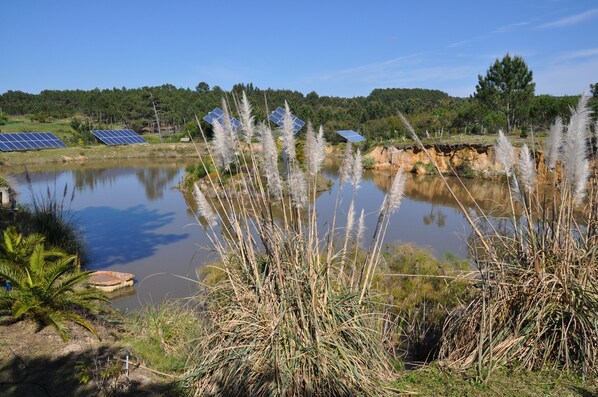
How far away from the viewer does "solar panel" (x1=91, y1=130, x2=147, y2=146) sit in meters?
37.3

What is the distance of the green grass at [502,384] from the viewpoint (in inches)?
120

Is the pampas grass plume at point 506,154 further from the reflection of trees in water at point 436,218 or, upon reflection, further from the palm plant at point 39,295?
the reflection of trees in water at point 436,218

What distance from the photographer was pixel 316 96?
62875 millimetres

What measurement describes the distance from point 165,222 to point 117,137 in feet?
93.4

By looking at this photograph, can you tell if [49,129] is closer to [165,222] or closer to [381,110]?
[381,110]

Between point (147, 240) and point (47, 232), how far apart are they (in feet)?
13.1

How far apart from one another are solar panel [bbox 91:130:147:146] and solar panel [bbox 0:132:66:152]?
3564mm

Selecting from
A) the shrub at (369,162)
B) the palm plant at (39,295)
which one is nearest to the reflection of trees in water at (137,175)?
the shrub at (369,162)

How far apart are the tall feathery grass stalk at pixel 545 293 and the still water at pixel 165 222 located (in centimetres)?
72

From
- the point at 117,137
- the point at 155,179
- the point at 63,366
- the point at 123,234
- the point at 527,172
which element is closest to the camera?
the point at 527,172

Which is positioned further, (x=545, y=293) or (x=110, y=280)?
(x=110, y=280)

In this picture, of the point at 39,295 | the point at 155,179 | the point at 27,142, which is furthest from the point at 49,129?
the point at 39,295

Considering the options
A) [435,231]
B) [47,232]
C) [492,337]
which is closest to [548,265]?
[492,337]

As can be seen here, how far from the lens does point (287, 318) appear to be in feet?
9.86
